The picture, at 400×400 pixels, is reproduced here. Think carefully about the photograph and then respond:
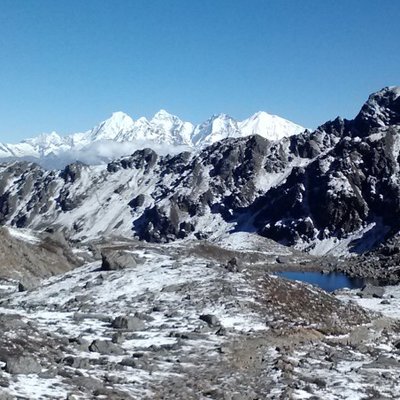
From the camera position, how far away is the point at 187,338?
90.4 feet

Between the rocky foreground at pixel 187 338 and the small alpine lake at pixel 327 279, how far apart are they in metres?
77.4

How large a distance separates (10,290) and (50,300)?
37.9 ft

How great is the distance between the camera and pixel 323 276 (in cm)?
15312

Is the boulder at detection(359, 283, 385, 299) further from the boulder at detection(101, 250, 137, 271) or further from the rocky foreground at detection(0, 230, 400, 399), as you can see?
the boulder at detection(101, 250, 137, 271)

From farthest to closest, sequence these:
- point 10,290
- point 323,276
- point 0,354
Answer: point 323,276 → point 10,290 → point 0,354

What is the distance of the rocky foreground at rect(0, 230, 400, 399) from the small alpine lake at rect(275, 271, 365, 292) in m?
77.4

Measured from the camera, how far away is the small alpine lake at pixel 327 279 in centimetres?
12159

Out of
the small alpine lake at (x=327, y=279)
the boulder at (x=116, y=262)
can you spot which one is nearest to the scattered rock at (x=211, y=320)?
the boulder at (x=116, y=262)

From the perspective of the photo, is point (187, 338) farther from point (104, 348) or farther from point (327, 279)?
point (327, 279)

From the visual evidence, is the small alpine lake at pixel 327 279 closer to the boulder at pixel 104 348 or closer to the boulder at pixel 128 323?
the boulder at pixel 128 323

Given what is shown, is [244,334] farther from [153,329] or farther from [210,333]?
[153,329]

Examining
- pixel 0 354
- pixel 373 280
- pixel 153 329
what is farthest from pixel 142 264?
pixel 373 280

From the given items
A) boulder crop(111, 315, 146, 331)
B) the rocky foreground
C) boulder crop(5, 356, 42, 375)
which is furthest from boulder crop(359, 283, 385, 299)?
boulder crop(5, 356, 42, 375)

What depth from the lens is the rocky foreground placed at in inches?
812
